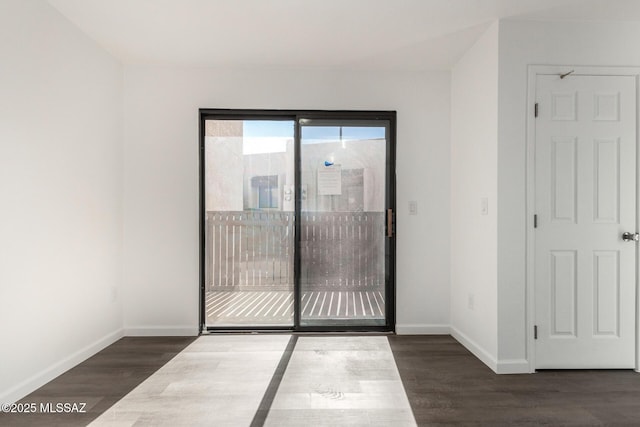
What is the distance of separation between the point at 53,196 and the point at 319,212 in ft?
7.34

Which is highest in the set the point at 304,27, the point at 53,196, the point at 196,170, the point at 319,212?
the point at 304,27

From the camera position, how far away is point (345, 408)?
2174mm

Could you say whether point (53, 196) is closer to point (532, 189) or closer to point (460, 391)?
point (460, 391)

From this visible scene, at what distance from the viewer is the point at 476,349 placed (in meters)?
3.04

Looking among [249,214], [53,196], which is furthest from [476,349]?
[53,196]

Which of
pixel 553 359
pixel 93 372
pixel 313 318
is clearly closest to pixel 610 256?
pixel 553 359

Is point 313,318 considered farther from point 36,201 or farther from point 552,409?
point 36,201

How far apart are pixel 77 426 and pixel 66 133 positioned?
6.71 feet

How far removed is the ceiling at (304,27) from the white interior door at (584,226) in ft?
2.12

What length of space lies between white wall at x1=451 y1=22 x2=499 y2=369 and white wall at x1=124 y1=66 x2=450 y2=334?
15cm

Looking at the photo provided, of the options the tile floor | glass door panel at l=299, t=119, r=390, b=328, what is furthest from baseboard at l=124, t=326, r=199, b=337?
glass door panel at l=299, t=119, r=390, b=328

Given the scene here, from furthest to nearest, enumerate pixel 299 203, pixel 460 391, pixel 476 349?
1. pixel 299 203
2. pixel 476 349
3. pixel 460 391

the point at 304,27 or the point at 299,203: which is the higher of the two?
the point at 304,27

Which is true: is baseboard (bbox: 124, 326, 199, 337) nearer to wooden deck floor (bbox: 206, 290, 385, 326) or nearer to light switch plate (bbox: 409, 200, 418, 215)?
wooden deck floor (bbox: 206, 290, 385, 326)
